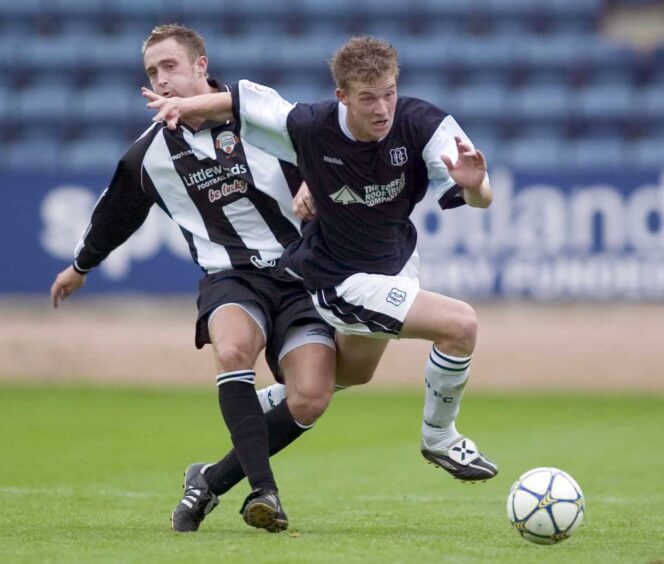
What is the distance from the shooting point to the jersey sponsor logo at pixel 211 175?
5.90 metres

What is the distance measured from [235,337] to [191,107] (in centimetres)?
93

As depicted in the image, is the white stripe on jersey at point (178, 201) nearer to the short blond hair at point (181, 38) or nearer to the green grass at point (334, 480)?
the short blond hair at point (181, 38)

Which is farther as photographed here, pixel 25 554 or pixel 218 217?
pixel 218 217

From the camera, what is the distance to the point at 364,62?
5137mm

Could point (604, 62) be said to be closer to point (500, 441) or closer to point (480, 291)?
point (480, 291)

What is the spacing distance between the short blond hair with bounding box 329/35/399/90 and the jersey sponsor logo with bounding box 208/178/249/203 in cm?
83

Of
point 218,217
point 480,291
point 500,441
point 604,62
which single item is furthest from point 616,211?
point 218,217

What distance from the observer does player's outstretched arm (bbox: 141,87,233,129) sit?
5.12m

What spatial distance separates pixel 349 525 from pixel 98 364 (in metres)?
8.43

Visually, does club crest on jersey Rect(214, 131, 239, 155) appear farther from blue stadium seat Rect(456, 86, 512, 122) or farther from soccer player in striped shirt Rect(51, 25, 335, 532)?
blue stadium seat Rect(456, 86, 512, 122)

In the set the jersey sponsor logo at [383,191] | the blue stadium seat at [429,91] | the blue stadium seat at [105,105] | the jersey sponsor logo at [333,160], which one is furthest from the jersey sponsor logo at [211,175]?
the blue stadium seat at [105,105]

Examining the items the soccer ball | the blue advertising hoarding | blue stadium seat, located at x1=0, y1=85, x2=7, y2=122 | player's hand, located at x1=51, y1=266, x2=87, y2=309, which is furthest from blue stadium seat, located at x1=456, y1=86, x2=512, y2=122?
the soccer ball

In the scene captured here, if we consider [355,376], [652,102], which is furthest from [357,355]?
[652,102]

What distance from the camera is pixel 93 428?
10.2 meters
